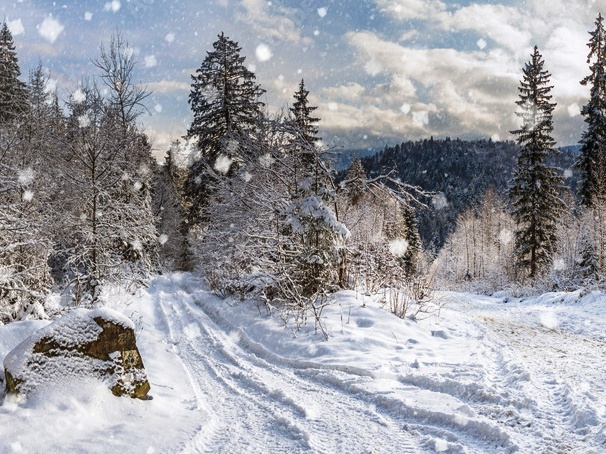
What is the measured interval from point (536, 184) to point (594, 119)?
5.32 meters

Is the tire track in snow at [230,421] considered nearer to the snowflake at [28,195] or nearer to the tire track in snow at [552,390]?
the tire track in snow at [552,390]

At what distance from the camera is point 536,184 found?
2550cm

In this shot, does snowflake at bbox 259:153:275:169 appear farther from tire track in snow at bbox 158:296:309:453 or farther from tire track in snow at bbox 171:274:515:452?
tire track in snow at bbox 158:296:309:453

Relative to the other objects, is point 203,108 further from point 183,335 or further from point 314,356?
point 314,356

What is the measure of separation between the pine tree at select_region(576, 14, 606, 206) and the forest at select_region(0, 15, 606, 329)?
79 millimetres

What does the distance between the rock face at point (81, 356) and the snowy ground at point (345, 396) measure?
0.16 metres

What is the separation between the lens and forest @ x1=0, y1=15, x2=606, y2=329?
10375 millimetres

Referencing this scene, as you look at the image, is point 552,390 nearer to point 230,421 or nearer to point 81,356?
point 230,421

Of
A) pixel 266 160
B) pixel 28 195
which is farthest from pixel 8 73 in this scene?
pixel 266 160

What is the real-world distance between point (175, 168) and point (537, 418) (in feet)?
138

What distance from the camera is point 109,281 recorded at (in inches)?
440

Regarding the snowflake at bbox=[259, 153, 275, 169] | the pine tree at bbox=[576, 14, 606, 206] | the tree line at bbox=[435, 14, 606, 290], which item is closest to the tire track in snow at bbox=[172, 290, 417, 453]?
the snowflake at bbox=[259, 153, 275, 169]

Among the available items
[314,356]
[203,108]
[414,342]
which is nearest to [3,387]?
[314,356]

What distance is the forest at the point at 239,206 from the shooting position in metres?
10.4
